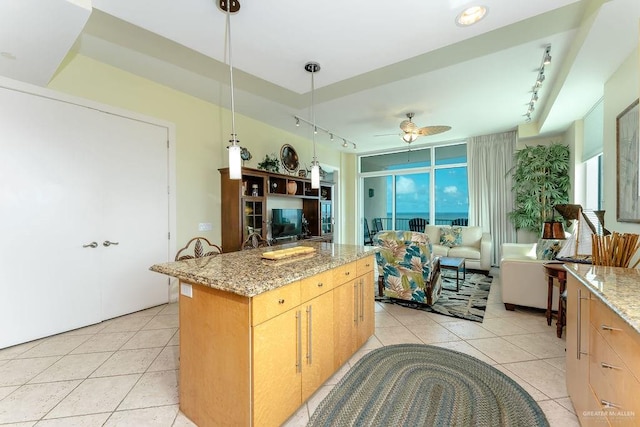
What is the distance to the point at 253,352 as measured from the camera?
131 cm

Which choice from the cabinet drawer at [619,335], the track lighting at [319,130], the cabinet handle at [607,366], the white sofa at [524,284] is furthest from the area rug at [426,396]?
the track lighting at [319,130]

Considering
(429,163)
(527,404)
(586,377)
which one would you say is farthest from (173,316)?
(429,163)

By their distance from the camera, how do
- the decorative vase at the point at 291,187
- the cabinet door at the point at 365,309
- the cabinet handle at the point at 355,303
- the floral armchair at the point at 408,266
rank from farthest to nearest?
the decorative vase at the point at 291,187
the floral armchair at the point at 408,266
the cabinet door at the point at 365,309
the cabinet handle at the point at 355,303

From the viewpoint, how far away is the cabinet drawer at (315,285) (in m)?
1.66

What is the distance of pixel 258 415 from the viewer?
1.35 metres

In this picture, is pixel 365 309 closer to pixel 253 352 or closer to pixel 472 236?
pixel 253 352

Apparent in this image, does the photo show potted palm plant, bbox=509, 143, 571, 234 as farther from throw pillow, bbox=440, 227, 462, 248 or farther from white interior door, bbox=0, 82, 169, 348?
white interior door, bbox=0, 82, 169, 348

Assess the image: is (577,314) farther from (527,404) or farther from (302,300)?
(302,300)

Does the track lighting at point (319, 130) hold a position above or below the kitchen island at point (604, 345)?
above

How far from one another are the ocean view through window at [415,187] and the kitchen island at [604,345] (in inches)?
193

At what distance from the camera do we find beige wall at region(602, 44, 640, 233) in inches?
91.5

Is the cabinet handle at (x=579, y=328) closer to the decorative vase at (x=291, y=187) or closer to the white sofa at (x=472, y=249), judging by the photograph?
the white sofa at (x=472, y=249)

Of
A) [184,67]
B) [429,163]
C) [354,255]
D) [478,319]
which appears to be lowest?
[478,319]

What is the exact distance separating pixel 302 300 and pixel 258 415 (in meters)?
0.59
